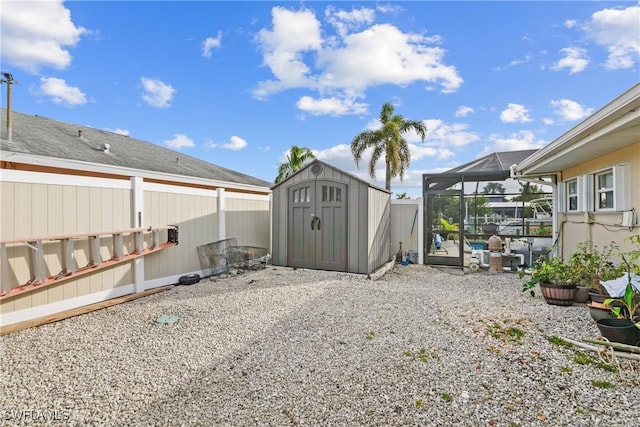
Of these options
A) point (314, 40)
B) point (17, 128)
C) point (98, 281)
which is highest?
point (314, 40)

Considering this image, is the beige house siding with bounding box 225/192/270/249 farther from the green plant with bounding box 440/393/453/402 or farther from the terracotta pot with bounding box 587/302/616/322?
the terracotta pot with bounding box 587/302/616/322

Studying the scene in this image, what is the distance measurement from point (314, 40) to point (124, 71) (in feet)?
16.1

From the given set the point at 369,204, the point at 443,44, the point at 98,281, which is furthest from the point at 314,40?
the point at 98,281

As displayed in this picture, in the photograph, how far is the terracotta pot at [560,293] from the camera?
4148mm

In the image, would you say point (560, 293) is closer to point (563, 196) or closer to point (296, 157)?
point (563, 196)

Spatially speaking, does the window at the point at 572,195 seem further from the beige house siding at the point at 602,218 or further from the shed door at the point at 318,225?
the shed door at the point at 318,225

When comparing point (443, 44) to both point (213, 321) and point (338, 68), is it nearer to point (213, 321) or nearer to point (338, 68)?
point (338, 68)

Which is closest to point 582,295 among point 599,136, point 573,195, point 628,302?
point 628,302

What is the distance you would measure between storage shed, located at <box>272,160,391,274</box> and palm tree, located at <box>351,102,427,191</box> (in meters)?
9.19

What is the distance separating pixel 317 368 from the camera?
2.63 metres

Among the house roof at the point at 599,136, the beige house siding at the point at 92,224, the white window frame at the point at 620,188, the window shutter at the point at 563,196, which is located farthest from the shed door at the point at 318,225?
the window shutter at the point at 563,196

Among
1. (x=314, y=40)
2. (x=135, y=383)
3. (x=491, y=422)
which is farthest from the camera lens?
(x=314, y=40)

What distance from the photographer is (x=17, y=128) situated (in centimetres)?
487

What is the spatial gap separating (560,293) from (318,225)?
14.4 ft
